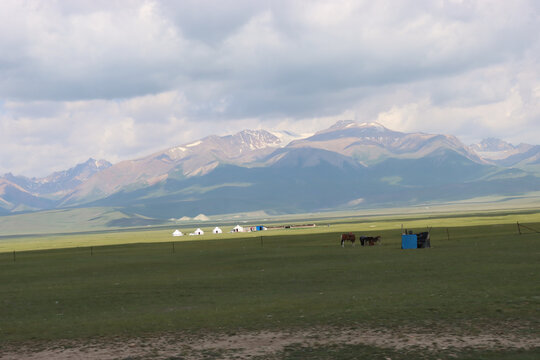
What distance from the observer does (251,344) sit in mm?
19297

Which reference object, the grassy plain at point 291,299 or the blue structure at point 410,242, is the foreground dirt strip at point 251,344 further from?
the blue structure at point 410,242

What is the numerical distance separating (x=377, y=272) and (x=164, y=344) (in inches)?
894

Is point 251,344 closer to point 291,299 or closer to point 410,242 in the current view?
point 291,299

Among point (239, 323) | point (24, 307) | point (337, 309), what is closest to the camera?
point (239, 323)

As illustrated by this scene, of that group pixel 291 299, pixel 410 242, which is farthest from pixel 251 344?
pixel 410 242

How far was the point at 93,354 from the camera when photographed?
62.0 feet

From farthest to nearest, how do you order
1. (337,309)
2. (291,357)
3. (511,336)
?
(337,309)
(511,336)
(291,357)

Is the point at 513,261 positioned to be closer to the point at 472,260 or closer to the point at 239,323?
the point at 472,260

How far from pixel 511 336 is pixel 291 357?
714 centimetres

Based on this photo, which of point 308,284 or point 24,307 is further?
point 308,284

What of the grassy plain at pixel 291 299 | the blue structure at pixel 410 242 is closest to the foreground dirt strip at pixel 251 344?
the grassy plain at pixel 291 299

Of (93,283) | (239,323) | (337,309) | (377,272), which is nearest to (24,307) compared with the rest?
(93,283)

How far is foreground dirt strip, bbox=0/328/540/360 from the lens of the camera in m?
18.0

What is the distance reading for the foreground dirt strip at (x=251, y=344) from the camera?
708 inches
